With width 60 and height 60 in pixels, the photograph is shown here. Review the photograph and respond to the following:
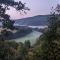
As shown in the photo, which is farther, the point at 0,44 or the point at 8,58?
the point at 0,44

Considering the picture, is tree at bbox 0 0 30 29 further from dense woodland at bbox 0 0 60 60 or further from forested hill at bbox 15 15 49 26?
forested hill at bbox 15 15 49 26

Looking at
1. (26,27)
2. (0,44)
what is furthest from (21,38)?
(0,44)

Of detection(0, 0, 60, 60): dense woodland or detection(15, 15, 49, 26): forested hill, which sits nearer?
A: detection(0, 0, 60, 60): dense woodland

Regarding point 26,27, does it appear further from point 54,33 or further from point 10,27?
point 54,33

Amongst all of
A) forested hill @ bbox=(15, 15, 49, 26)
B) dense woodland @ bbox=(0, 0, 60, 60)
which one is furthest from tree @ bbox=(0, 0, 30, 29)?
forested hill @ bbox=(15, 15, 49, 26)

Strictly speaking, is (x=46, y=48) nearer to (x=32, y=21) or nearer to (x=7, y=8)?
(x=7, y=8)

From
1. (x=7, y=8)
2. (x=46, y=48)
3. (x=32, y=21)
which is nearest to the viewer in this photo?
(x=46, y=48)

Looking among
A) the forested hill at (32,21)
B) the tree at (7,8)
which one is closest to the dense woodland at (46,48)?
the tree at (7,8)

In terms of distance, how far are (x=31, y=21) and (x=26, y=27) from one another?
1.77 ft

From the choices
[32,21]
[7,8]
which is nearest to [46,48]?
[7,8]

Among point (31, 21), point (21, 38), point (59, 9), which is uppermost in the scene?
point (59, 9)

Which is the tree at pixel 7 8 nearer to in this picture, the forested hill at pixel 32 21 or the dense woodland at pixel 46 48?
the dense woodland at pixel 46 48

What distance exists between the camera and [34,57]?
381 inches

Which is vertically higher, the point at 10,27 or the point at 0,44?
the point at 10,27
